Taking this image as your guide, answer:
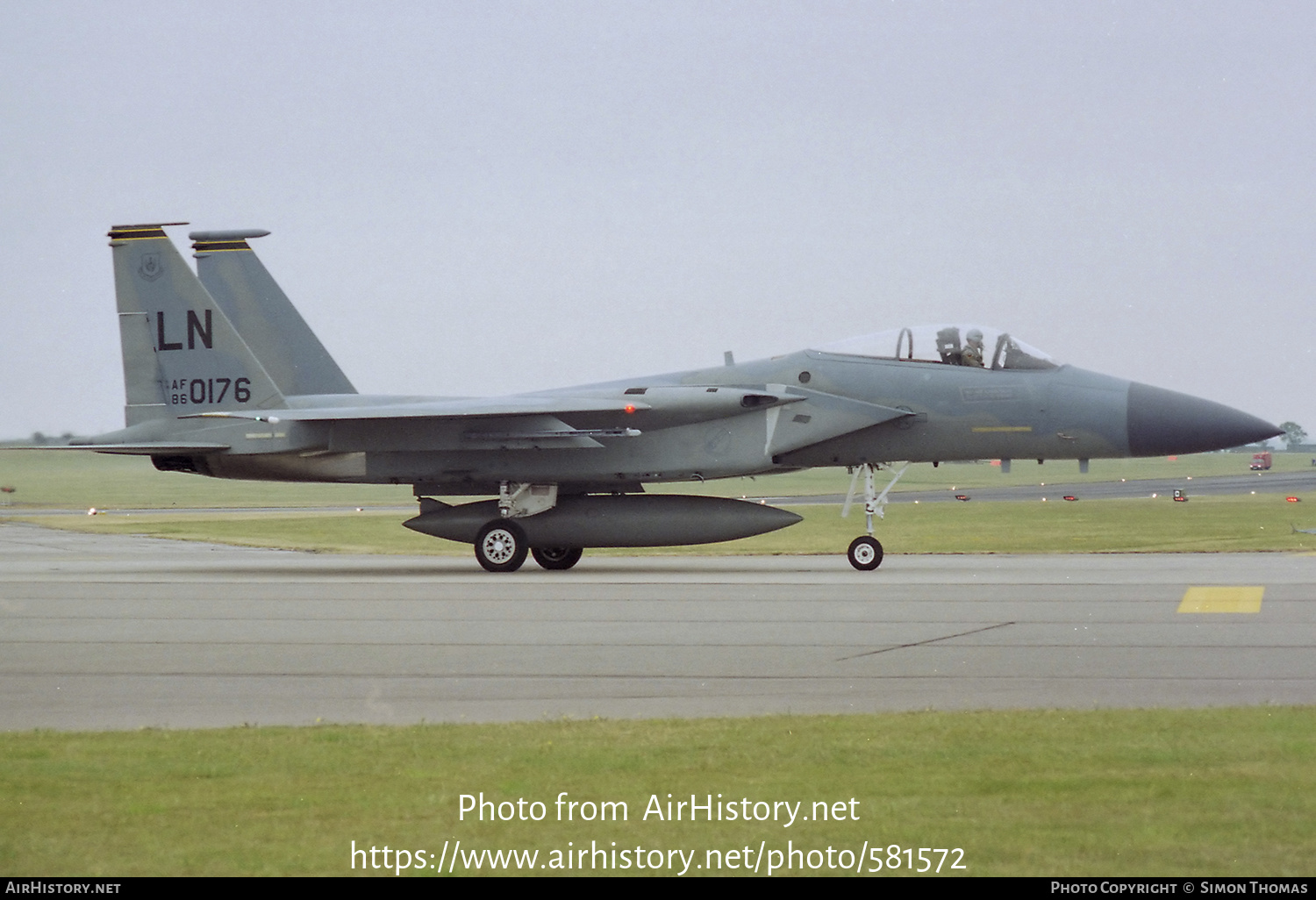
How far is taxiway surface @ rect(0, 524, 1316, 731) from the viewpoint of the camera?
757 centimetres

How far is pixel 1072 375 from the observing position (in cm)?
1806

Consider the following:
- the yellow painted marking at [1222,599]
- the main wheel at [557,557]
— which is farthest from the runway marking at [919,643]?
the main wheel at [557,557]

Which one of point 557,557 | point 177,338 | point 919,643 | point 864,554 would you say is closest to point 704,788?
point 919,643

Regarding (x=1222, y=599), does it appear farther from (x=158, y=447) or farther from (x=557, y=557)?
(x=158, y=447)

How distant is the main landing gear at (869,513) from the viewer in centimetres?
1741

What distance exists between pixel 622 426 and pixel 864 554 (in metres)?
3.72

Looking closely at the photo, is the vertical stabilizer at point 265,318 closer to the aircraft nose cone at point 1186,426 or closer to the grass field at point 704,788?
the aircraft nose cone at point 1186,426

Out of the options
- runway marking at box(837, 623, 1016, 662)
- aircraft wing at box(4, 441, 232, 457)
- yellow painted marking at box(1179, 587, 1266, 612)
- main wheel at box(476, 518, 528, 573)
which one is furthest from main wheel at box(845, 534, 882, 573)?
aircraft wing at box(4, 441, 232, 457)

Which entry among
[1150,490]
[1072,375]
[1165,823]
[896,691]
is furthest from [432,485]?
[1150,490]

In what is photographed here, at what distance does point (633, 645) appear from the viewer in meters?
9.96

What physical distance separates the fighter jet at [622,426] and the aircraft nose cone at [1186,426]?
2 centimetres

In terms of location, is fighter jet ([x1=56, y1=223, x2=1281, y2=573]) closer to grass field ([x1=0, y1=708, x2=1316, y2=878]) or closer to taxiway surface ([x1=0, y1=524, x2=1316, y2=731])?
taxiway surface ([x1=0, y1=524, x2=1316, y2=731])

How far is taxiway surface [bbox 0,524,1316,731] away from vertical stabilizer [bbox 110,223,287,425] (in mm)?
3563
